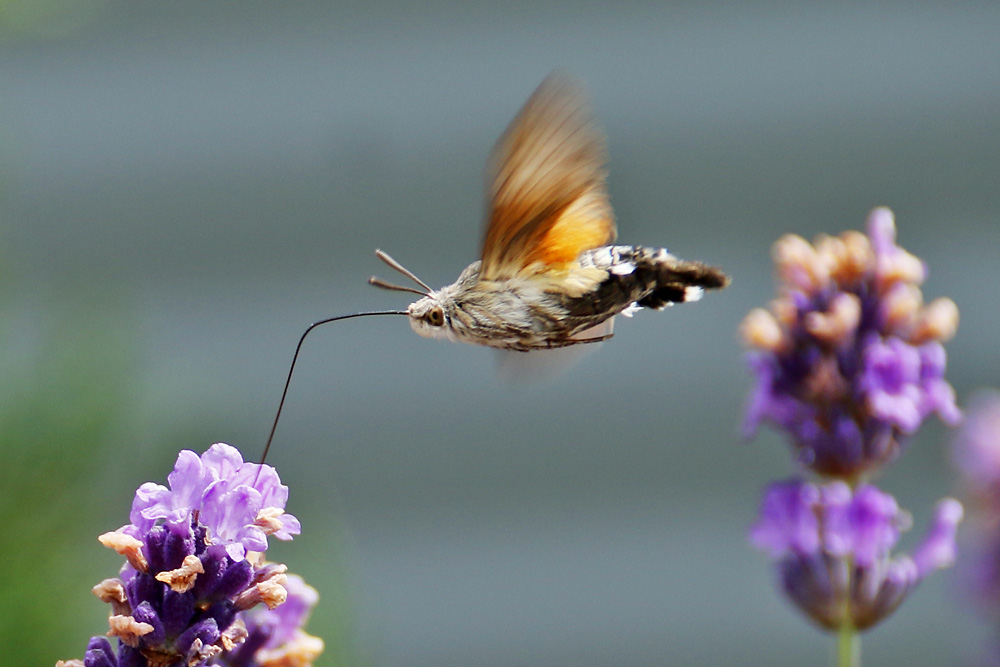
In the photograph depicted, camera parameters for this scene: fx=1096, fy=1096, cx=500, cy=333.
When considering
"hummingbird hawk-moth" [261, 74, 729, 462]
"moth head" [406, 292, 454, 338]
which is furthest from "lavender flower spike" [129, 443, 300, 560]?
"moth head" [406, 292, 454, 338]

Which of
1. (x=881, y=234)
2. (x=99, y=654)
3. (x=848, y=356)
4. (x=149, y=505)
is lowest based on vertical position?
(x=99, y=654)

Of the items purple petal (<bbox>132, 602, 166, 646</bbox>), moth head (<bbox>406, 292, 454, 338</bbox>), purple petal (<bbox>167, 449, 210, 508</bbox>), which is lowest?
purple petal (<bbox>132, 602, 166, 646</bbox>)

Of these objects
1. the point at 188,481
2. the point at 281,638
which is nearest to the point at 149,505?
the point at 188,481

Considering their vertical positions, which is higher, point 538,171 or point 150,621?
point 538,171

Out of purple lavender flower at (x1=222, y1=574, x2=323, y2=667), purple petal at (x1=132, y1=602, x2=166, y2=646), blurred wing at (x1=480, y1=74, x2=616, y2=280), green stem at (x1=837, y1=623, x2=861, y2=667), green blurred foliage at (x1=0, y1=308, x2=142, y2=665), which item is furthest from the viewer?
green blurred foliage at (x1=0, y1=308, x2=142, y2=665)

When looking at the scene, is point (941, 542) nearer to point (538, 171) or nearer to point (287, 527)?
point (538, 171)

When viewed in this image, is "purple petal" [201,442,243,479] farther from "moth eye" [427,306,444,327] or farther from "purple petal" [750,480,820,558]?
"purple petal" [750,480,820,558]

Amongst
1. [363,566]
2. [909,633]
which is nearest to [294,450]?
[363,566]
